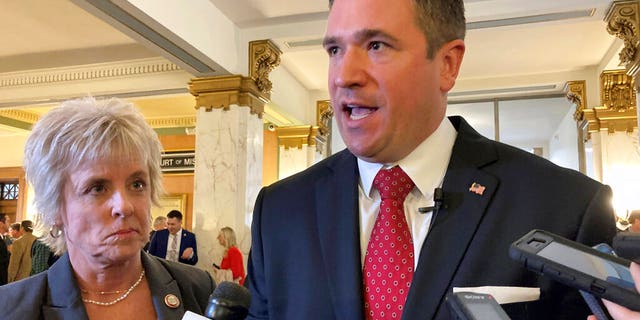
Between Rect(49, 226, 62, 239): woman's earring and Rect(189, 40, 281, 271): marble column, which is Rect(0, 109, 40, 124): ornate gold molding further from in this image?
Rect(49, 226, 62, 239): woman's earring

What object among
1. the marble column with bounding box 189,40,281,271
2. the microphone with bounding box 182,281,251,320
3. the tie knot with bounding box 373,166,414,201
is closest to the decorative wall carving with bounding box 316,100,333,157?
the marble column with bounding box 189,40,281,271

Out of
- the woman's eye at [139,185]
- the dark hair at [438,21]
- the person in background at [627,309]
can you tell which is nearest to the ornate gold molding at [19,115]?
the woman's eye at [139,185]

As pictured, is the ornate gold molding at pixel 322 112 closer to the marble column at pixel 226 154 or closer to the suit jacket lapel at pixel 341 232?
the marble column at pixel 226 154

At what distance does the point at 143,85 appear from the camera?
29.7ft

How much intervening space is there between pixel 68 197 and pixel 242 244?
240 inches

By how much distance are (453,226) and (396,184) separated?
0.49 ft

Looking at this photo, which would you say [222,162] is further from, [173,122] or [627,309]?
[627,309]

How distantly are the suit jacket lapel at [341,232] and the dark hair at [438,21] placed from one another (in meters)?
0.33

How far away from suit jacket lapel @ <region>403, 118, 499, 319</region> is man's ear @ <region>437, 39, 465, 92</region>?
0.13m

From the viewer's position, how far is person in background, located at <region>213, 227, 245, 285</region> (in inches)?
278

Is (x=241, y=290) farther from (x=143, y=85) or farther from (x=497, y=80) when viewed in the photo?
(x=497, y=80)

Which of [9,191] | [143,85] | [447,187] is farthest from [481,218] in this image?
[9,191]

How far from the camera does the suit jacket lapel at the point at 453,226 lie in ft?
3.67

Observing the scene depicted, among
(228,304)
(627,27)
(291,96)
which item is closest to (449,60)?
(228,304)
